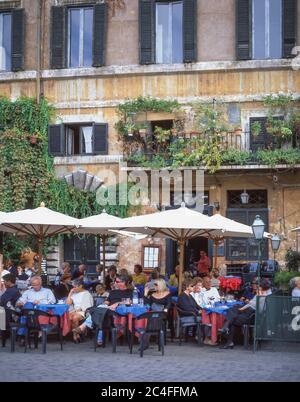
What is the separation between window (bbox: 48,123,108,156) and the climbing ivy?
282 millimetres

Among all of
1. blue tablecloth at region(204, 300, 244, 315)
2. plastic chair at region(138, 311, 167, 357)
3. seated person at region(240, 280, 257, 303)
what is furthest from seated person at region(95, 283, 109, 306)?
seated person at region(240, 280, 257, 303)

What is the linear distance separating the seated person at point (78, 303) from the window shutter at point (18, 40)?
443 inches

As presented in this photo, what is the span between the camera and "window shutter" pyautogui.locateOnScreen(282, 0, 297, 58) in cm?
2266

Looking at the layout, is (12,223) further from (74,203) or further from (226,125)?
(226,125)

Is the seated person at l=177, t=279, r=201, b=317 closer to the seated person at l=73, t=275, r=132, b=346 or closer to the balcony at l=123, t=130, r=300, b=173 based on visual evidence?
the seated person at l=73, t=275, r=132, b=346

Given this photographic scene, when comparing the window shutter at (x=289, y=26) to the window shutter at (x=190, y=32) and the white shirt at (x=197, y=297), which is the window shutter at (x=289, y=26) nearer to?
the window shutter at (x=190, y=32)

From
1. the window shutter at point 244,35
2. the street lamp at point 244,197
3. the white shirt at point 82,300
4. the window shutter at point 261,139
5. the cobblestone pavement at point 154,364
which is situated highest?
the window shutter at point 244,35

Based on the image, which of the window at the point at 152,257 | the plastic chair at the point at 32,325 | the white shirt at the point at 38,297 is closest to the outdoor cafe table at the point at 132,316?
the plastic chair at the point at 32,325

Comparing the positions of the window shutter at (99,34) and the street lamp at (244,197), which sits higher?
the window shutter at (99,34)

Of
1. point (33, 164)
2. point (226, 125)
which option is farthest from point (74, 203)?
point (226, 125)

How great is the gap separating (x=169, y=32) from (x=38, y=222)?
33.1 ft

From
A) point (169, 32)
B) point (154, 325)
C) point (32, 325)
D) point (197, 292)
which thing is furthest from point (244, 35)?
point (32, 325)

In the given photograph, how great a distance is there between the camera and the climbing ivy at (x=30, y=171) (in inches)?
920

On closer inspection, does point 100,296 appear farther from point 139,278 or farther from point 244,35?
point 244,35
